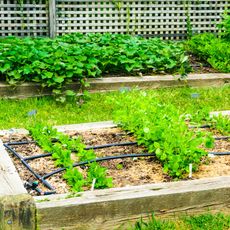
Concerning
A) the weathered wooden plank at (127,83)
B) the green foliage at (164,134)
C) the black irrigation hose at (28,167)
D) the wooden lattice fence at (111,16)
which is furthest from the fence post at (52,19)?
the black irrigation hose at (28,167)

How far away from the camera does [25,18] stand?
32.4 feet

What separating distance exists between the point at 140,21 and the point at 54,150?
5959mm

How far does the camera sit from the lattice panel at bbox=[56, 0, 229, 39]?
33.1 ft

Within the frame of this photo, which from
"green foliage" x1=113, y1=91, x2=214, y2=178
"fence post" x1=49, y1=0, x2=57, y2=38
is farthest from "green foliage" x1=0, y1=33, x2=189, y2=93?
"green foliage" x1=113, y1=91, x2=214, y2=178

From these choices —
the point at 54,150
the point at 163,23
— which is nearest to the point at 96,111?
the point at 54,150

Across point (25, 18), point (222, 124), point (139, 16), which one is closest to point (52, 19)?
point (25, 18)

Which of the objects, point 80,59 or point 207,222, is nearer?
point 207,222

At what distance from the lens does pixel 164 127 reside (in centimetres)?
479

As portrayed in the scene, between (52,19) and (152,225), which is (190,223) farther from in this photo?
(52,19)

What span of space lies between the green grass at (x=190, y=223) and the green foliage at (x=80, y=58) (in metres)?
3.41

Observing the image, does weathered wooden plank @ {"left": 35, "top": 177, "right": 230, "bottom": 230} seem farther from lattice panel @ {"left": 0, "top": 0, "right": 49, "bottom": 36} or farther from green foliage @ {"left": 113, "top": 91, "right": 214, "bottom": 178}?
lattice panel @ {"left": 0, "top": 0, "right": 49, "bottom": 36}

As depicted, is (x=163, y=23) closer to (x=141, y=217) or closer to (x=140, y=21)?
(x=140, y=21)

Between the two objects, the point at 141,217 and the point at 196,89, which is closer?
the point at 141,217

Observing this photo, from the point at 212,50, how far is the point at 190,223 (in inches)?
207
